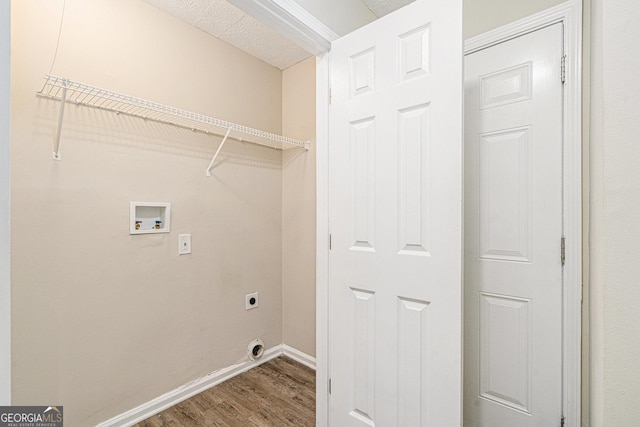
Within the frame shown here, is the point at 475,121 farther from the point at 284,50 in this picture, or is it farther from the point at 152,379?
the point at 152,379

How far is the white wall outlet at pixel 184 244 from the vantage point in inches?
75.6

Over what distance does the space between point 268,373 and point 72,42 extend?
2.51m

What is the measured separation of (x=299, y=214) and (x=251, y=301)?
2.77 feet

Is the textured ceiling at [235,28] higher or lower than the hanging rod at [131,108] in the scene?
higher

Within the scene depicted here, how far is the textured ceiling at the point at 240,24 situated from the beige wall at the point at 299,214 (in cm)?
23

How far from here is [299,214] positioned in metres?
2.47

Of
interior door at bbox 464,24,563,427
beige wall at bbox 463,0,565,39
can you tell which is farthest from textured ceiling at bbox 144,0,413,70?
interior door at bbox 464,24,563,427

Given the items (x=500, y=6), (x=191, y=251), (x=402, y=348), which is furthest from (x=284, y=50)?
(x=402, y=348)

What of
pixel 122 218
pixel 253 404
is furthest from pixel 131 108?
pixel 253 404

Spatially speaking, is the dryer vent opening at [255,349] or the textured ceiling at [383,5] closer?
the textured ceiling at [383,5]

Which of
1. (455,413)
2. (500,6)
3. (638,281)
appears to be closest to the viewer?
(638,281)

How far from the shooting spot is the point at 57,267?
1.46 m

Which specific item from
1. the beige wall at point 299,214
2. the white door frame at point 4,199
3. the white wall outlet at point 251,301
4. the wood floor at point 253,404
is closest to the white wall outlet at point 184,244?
the white wall outlet at point 251,301

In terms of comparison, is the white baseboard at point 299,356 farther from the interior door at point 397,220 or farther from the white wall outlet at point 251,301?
the interior door at point 397,220
